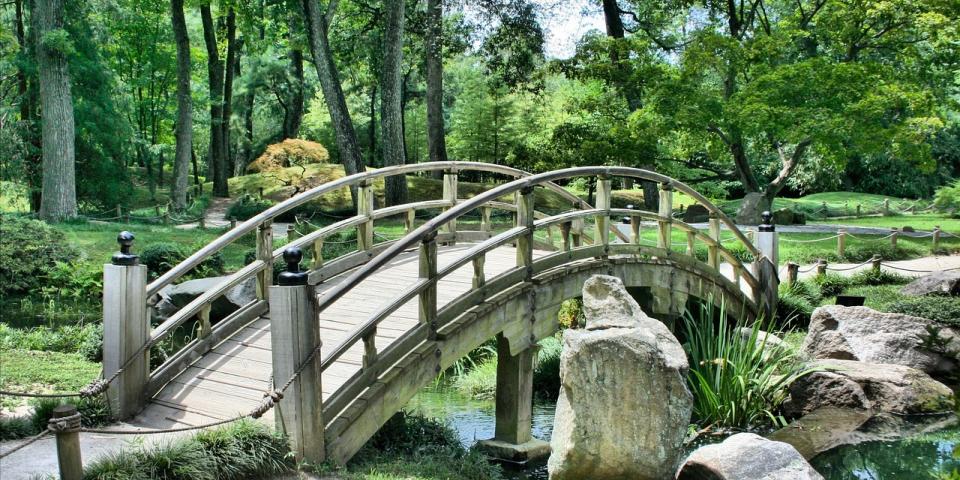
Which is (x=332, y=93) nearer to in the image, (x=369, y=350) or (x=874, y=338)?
(x=874, y=338)

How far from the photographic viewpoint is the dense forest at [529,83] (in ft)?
72.5

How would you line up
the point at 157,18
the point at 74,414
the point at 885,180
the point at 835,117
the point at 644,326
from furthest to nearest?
the point at 885,180 → the point at 157,18 → the point at 835,117 → the point at 644,326 → the point at 74,414

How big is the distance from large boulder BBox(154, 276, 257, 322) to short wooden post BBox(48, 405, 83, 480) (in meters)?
5.77

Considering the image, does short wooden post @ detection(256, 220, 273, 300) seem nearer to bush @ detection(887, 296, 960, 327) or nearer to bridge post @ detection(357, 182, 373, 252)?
bridge post @ detection(357, 182, 373, 252)

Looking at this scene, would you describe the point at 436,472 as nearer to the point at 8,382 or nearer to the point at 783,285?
the point at 8,382

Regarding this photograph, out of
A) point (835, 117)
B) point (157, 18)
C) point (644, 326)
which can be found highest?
point (157, 18)

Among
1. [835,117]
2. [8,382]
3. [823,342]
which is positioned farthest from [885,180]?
[8,382]

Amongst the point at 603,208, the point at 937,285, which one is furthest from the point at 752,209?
the point at 603,208

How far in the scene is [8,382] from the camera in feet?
27.9

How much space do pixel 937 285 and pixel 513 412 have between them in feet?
35.4

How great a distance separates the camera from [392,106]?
80.5 feet

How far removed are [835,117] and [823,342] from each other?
1103cm

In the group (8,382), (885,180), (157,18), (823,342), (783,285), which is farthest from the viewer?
(885,180)

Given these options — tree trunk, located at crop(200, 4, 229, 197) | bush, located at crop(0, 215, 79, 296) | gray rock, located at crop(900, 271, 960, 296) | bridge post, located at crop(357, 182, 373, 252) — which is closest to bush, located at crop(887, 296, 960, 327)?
gray rock, located at crop(900, 271, 960, 296)
